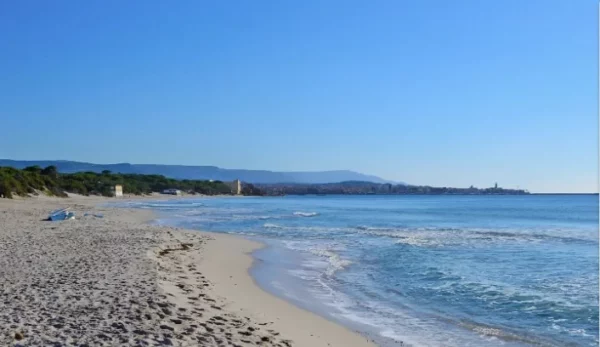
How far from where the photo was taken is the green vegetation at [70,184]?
6002cm

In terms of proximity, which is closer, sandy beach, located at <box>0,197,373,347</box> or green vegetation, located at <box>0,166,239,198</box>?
sandy beach, located at <box>0,197,373,347</box>

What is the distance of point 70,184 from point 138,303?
83672mm

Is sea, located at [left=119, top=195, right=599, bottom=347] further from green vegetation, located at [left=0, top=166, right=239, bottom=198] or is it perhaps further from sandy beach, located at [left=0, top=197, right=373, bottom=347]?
green vegetation, located at [left=0, top=166, right=239, bottom=198]

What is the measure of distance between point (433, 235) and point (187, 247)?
14.2 metres

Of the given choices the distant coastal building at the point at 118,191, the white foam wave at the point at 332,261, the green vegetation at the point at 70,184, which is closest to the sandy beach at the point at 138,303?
the white foam wave at the point at 332,261

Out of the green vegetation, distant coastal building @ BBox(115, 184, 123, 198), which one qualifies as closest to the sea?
the green vegetation

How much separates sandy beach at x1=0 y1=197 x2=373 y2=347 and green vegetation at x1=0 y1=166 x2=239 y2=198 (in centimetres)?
4504

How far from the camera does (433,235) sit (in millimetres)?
29141

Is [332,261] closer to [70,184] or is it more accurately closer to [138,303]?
[138,303]

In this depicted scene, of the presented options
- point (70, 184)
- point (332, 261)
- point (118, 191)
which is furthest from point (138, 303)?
point (118, 191)

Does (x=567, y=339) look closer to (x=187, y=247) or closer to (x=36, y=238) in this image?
(x=187, y=247)

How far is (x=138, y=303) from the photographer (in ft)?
28.7

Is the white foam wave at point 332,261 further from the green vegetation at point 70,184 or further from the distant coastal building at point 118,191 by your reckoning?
the distant coastal building at point 118,191

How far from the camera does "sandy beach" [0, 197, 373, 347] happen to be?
695cm
